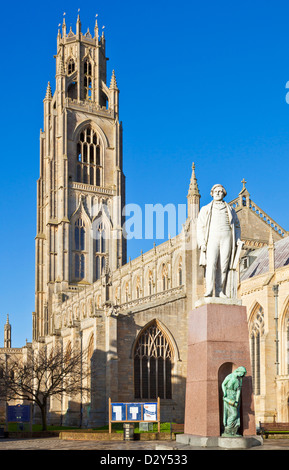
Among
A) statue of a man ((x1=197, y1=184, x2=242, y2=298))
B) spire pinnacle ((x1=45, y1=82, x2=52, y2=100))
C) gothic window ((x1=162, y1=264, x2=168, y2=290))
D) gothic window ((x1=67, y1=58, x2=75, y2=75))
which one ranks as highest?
gothic window ((x1=67, y1=58, x2=75, y2=75))

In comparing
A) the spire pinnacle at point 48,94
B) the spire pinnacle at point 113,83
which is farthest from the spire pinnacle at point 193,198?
the spire pinnacle at point 48,94

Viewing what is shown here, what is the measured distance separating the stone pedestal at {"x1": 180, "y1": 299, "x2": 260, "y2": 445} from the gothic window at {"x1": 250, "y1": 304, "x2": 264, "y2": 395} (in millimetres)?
28215

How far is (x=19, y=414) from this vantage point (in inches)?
1296

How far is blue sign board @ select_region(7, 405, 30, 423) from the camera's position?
Answer: 32781mm

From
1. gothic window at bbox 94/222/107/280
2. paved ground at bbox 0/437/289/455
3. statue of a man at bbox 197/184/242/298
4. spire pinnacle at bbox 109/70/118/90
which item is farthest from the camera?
spire pinnacle at bbox 109/70/118/90

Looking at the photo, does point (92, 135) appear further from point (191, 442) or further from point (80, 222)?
point (191, 442)

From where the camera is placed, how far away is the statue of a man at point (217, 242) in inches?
551

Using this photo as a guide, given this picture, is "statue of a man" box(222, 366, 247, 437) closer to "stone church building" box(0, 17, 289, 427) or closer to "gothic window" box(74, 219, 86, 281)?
"stone church building" box(0, 17, 289, 427)

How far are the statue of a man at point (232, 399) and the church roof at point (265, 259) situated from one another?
3190cm

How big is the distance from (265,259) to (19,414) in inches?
942

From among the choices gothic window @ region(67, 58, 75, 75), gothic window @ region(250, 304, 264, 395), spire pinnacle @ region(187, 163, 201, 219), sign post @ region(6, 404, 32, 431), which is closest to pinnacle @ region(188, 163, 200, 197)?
spire pinnacle @ region(187, 163, 201, 219)

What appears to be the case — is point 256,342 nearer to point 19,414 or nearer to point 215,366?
point 19,414
